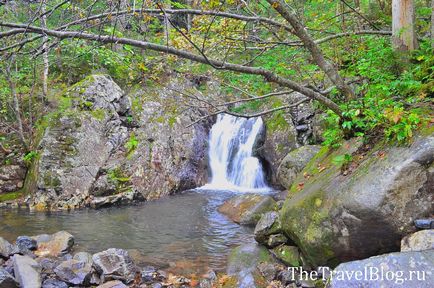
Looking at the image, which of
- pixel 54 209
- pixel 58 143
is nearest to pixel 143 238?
pixel 54 209

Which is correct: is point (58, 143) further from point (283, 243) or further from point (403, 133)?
point (403, 133)

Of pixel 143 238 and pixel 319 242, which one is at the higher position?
pixel 319 242

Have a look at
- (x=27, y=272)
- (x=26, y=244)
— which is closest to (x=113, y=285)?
(x=27, y=272)

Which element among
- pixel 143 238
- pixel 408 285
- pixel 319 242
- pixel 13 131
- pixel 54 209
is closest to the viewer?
pixel 408 285

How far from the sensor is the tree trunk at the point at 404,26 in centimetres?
556

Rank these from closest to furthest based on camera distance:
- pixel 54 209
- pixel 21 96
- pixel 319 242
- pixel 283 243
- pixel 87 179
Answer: pixel 319 242, pixel 283 243, pixel 54 209, pixel 87 179, pixel 21 96

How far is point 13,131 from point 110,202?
4.29m

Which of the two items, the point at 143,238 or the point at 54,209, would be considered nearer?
the point at 143,238

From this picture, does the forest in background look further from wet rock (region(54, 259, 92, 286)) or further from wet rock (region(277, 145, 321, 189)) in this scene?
wet rock (region(54, 259, 92, 286))

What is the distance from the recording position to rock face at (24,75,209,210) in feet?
34.0

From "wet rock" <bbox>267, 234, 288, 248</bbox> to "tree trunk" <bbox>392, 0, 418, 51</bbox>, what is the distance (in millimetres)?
3597

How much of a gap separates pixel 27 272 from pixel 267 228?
370cm

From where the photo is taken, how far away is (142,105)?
1325 centimetres

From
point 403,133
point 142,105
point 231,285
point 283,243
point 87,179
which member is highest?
point 142,105
